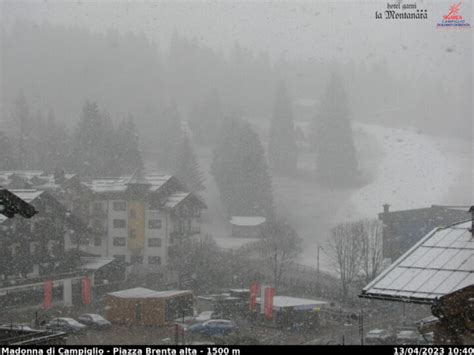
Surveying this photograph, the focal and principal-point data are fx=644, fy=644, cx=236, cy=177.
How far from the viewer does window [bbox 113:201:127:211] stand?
14828 mm

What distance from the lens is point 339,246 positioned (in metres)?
13.5

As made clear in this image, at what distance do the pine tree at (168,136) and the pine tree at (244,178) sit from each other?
424cm

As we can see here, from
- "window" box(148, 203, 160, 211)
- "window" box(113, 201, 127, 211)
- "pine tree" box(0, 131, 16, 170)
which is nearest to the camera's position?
"window" box(148, 203, 160, 211)

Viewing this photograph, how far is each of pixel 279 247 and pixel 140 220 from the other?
3.25m

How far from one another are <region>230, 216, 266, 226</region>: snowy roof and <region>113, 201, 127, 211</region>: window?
4.09m

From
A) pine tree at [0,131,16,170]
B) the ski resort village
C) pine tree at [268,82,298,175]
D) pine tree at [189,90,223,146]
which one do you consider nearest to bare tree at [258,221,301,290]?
the ski resort village

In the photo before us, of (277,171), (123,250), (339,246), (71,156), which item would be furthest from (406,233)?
(277,171)

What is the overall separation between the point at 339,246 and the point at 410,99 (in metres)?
32.1

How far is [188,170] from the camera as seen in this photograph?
22625 mm

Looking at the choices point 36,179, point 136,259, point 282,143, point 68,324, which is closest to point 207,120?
point 282,143

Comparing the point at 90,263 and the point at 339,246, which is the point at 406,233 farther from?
the point at 90,263

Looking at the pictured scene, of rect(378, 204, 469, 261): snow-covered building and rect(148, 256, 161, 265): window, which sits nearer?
rect(378, 204, 469, 261): snow-covered building

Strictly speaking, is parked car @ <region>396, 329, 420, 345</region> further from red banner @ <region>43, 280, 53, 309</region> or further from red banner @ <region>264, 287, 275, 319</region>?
red banner @ <region>43, 280, 53, 309</region>

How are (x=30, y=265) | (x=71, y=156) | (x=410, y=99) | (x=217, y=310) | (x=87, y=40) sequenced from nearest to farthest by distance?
(x=217, y=310)
(x=30, y=265)
(x=71, y=156)
(x=410, y=99)
(x=87, y=40)
